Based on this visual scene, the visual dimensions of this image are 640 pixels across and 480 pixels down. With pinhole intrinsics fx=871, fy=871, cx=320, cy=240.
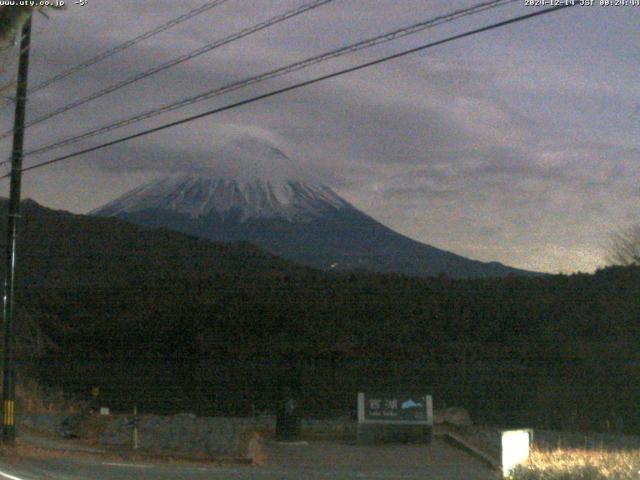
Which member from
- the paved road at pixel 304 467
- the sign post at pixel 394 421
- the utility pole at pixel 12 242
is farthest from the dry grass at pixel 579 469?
the sign post at pixel 394 421

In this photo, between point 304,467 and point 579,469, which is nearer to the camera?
point 579,469

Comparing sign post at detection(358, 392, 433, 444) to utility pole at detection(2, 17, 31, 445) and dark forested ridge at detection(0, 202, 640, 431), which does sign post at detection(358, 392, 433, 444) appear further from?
dark forested ridge at detection(0, 202, 640, 431)

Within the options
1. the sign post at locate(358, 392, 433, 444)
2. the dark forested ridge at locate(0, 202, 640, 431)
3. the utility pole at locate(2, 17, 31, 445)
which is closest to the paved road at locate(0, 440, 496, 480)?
the sign post at locate(358, 392, 433, 444)

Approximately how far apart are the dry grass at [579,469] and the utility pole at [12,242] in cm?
1120

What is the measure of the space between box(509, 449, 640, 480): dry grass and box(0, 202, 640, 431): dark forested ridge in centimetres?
2324

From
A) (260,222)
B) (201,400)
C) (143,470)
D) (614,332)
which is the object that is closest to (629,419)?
(614,332)

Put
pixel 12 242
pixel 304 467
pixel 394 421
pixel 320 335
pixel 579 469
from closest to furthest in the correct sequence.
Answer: pixel 579 469, pixel 304 467, pixel 12 242, pixel 394 421, pixel 320 335

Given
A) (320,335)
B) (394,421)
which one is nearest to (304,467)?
(394,421)

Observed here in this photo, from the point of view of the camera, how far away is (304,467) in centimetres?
1695

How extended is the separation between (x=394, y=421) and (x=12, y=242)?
10.3 m

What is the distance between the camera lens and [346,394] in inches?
1411

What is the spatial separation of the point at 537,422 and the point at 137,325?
1845 cm

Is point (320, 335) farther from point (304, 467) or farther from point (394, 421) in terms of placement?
point (304, 467)

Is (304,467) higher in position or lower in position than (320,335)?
lower
